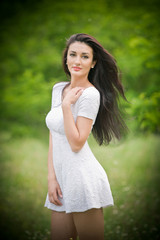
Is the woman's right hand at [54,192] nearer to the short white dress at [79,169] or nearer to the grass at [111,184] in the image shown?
the short white dress at [79,169]

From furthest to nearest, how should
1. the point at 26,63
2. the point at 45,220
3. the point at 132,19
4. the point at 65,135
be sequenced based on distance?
1. the point at 26,63
2. the point at 132,19
3. the point at 45,220
4. the point at 65,135

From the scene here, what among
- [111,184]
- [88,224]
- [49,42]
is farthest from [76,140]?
[49,42]

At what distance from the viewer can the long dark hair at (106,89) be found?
6.96 feet

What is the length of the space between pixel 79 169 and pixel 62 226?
521mm

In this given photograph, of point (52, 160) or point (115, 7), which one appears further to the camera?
point (115, 7)

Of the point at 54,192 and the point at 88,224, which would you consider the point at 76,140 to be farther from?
the point at 88,224

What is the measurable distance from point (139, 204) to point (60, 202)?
2.53 meters

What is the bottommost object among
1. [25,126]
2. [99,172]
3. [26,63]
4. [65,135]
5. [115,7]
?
[99,172]

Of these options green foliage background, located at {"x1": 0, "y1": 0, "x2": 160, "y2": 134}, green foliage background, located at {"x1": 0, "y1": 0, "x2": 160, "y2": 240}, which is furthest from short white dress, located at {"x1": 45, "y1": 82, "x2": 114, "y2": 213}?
green foliage background, located at {"x1": 0, "y1": 0, "x2": 160, "y2": 134}

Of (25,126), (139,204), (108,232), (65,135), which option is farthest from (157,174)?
(65,135)

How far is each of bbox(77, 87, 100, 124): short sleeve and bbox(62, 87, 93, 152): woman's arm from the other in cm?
3

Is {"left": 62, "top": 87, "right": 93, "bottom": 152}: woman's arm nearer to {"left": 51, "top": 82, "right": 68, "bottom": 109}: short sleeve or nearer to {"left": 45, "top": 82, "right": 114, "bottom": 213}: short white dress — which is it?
{"left": 45, "top": 82, "right": 114, "bottom": 213}: short white dress

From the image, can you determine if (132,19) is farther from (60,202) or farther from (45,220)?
(60,202)

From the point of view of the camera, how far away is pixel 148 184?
479 centimetres
